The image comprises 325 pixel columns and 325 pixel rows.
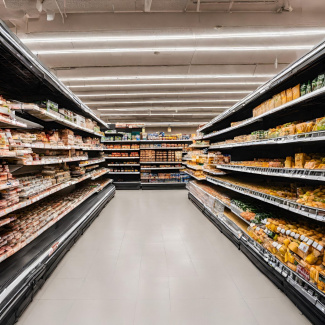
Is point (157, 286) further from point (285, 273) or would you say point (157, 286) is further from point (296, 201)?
point (296, 201)

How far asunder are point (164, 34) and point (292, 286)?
16.6 ft

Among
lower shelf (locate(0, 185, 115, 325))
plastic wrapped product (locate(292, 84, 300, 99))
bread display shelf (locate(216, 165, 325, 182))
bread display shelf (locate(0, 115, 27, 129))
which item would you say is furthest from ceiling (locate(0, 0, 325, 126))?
lower shelf (locate(0, 185, 115, 325))

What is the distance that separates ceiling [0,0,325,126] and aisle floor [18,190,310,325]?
14.8ft

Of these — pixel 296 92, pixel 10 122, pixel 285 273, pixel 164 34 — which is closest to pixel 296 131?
pixel 296 92

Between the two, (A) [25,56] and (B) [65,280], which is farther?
(B) [65,280]

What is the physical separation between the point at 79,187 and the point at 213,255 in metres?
3.82

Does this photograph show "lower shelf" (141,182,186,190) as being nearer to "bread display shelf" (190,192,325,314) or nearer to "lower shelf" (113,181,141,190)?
"lower shelf" (113,181,141,190)

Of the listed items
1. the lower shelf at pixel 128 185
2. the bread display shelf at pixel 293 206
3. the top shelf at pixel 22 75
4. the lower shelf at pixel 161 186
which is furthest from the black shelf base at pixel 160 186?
the bread display shelf at pixel 293 206

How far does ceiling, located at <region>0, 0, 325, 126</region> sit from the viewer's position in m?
4.28

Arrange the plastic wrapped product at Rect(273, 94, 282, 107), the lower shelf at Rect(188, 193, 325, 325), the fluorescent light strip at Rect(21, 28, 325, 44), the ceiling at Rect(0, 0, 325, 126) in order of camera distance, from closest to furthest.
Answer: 1. the lower shelf at Rect(188, 193, 325, 325)
2. the plastic wrapped product at Rect(273, 94, 282, 107)
3. the ceiling at Rect(0, 0, 325, 126)
4. the fluorescent light strip at Rect(21, 28, 325, 44)

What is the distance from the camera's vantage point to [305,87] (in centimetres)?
182

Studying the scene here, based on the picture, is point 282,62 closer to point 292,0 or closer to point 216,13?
point 292,0

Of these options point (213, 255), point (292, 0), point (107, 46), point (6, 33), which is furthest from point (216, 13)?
point (213, 255)

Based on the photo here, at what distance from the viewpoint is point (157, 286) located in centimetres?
203
